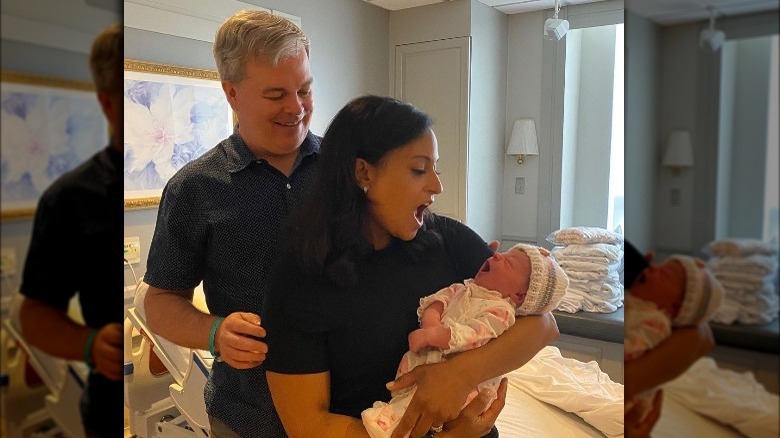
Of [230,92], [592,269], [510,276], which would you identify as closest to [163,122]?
[230,92]

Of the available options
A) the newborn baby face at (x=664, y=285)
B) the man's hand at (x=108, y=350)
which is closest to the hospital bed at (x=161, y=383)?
the man's hand at (x=108, y=350)

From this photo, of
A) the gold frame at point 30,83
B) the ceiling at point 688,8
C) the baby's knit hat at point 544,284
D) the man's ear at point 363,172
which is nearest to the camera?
the ceiling at point 688,8

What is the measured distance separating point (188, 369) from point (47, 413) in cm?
45

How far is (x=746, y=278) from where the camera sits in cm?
51

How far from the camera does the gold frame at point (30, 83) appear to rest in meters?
0.68

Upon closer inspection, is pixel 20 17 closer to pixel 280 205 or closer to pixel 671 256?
pixel 280 205

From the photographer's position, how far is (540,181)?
971 millimetres

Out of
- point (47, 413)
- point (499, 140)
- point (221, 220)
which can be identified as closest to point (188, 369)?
point (221, 220)

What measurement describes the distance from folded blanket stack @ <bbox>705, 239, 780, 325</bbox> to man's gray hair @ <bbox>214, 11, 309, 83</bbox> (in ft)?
2.60

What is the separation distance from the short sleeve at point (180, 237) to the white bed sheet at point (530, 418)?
1.91 feet

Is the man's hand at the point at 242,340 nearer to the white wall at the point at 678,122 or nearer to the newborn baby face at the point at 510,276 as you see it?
the newborn baby face at the point at 510,276

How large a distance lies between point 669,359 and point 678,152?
186mm

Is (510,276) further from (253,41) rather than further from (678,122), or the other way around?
(253,41)

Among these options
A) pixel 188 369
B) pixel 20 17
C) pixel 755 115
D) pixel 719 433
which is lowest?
pixel 188 369
